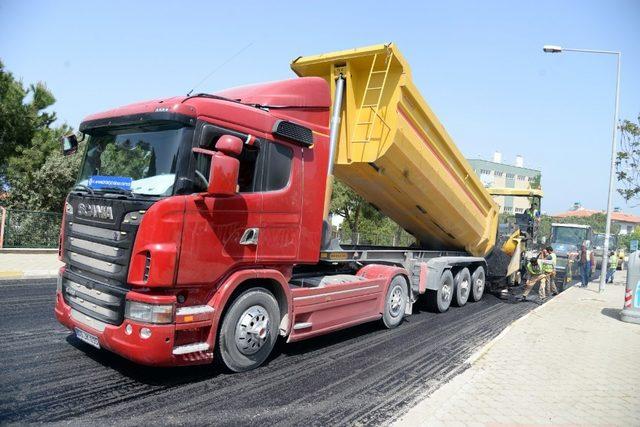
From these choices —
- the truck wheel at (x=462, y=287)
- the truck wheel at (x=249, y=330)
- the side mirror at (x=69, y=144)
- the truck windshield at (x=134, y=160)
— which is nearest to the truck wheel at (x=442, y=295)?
the truck wheel at (x=462, y=287)

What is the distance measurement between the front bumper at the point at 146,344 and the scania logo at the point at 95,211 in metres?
1.01

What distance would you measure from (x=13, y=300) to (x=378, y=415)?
21.6 ft

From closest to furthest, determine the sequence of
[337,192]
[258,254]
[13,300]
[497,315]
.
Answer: [258,254], [13,300], [497,315], [337,192]

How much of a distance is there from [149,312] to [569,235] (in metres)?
21.7

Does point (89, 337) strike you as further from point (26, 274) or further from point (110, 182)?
point (26, 274)

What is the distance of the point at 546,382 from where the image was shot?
4977mm

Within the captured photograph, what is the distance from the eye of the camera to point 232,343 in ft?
15.0

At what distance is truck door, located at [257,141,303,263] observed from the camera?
488cm

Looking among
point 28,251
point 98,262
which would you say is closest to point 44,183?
point 28,251

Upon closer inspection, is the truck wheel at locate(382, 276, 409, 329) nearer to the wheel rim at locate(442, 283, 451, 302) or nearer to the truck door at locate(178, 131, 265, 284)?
the wheel rim at locate(442, 283, 451, 302)

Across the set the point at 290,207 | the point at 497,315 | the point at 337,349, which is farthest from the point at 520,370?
the point at 497,315

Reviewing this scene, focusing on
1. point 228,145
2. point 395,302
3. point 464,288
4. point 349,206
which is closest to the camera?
point 228,145

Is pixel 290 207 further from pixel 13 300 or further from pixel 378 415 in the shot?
pixel 13 300

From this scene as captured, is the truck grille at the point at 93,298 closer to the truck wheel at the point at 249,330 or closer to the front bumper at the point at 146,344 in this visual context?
the front bumper at the point at 146,344
